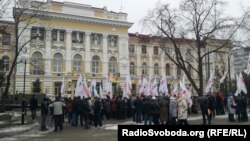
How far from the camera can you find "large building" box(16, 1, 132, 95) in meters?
55.1

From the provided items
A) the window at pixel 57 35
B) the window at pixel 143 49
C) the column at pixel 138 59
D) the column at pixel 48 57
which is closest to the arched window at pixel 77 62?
the window at pixel 57 35

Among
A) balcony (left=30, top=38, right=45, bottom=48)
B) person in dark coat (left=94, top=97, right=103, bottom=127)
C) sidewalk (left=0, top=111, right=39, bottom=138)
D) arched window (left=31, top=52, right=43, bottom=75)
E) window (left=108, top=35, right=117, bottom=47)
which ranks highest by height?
window (left=108, top=35, right=117, bottom=47)

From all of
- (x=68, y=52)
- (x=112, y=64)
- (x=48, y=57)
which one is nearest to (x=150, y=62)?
(x=112, y=64)

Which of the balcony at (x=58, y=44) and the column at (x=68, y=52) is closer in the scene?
the balcony at (x=58, y=44)

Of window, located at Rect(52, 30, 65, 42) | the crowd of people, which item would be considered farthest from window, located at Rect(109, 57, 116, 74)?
the crowd of people

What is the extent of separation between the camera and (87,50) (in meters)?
60.5

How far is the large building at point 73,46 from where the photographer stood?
5506 cm

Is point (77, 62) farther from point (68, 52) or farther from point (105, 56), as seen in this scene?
point (105, 56)

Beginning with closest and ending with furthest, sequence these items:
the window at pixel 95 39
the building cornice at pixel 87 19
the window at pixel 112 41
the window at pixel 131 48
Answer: the building cornice at pixel 87 19 < the window at pixel 95 39 < the window at pixel 112 41 < the window at pixel 131 48

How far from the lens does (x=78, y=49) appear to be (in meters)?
60.0

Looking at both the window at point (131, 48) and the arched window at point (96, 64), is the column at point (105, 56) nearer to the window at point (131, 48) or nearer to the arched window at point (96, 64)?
the arched window at point (96, 64)

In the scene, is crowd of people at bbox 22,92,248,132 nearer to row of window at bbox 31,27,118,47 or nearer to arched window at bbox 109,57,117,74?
row of window at bbox 31,27,118,47

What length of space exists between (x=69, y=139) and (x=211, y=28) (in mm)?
24095

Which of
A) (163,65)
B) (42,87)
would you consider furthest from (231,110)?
(163,65)
